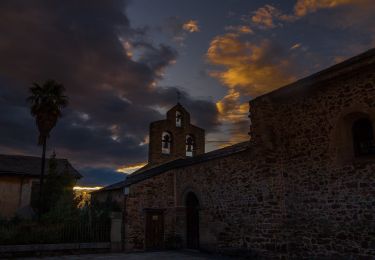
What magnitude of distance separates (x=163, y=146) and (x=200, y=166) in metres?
7.98

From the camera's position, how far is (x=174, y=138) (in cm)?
2217

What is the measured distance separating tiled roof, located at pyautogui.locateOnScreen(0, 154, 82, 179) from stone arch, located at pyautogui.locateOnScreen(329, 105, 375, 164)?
19242 millimetres

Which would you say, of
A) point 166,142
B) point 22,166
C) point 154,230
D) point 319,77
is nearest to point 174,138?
point 166,142

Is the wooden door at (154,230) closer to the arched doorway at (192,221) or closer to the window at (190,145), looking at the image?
the arched doorway at (192,221)

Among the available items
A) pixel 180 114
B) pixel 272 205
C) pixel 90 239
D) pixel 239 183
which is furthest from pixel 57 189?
pixel 272 205

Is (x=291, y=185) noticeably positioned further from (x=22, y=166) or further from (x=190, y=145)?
(x=22, y=166)

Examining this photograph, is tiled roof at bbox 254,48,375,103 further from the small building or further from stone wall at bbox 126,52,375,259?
the small building

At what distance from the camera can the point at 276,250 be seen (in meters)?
10.6

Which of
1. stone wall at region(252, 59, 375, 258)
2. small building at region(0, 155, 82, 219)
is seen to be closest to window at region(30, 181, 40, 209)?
small building at region(0, 155, 82, 219)

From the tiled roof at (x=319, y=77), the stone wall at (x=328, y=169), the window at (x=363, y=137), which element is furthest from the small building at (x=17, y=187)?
the window at (x=363, y=137)

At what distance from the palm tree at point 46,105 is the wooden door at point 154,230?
8.17 meters

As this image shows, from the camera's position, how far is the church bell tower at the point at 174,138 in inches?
867

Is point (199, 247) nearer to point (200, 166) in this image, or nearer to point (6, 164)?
point (200, 166)

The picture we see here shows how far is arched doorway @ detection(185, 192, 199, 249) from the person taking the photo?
48.7 ft
